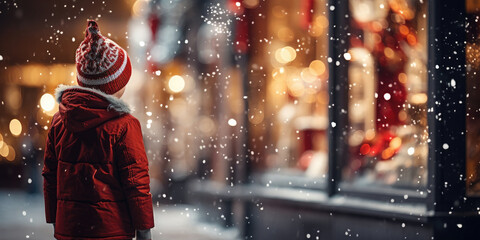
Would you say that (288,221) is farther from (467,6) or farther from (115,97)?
(115,97)

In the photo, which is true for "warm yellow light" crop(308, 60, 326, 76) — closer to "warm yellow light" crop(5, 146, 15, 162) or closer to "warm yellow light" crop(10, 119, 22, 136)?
"warm yellow light" crop(5, 146, 15, 162)

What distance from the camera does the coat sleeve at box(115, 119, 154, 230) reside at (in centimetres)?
370

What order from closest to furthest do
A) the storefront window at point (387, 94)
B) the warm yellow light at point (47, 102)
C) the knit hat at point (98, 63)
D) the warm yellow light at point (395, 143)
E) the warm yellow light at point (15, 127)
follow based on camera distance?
the knit hat at point (98, 63) → the storefront window at point (387, 94) → the warm yellow light at point (395, 143) → the warm yellow light at point (47, 102) → the warm yellow light at point (15, 127)

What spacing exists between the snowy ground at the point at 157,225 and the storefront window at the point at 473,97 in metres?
3.72

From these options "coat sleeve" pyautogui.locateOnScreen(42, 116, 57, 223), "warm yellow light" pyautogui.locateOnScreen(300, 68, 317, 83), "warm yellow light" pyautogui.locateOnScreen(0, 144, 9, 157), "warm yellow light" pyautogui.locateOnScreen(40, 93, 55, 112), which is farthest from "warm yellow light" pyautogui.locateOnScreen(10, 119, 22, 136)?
"coat sleeve" pyautogui.locateOnScreen(42, 116, 57, 223)

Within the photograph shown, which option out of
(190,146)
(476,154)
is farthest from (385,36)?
(190,146)

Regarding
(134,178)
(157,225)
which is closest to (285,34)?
(157,225)

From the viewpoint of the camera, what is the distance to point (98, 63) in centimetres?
388

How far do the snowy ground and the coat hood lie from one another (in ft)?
18.8

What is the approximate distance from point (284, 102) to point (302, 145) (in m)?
0.65

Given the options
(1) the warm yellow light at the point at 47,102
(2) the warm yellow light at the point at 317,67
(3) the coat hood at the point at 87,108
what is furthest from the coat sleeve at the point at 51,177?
(1) the warm yellow light at the point at 47,102

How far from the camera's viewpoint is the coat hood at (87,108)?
147 inches

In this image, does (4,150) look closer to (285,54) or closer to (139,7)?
(139,7)

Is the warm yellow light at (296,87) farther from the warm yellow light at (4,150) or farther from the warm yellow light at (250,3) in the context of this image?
the warm yellow light at (4,150)
